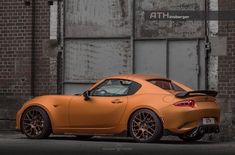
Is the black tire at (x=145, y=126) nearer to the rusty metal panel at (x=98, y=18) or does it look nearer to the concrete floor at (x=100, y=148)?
the concrete floor at (x=100, y=148)

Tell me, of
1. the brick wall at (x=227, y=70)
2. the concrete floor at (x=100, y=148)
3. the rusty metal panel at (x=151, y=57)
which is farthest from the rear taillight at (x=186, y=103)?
the rusty metal panel at (x=151, y=57)

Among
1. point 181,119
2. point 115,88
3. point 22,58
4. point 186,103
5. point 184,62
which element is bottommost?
point 181,119

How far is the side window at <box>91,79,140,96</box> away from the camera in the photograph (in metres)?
12.4

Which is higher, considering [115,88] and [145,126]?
[115,88]

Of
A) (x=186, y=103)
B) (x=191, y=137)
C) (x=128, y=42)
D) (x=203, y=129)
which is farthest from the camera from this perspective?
(x=128, y=42)

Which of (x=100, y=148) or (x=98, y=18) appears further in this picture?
(x=98, y=18)

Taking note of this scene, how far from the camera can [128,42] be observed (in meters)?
17.0

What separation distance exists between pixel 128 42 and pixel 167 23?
4.02ft

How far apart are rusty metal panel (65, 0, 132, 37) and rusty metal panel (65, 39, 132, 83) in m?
0.25

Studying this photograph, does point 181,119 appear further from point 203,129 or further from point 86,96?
point 86,96

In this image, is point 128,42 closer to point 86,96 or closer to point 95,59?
point 95,59

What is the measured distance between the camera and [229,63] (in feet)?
52.4

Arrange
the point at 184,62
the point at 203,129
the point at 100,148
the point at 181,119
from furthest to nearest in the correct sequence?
the point at 184,62
the point at 203,129
the point at 181,119
the point at 100,148

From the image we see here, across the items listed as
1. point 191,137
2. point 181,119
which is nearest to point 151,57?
point 191,137
